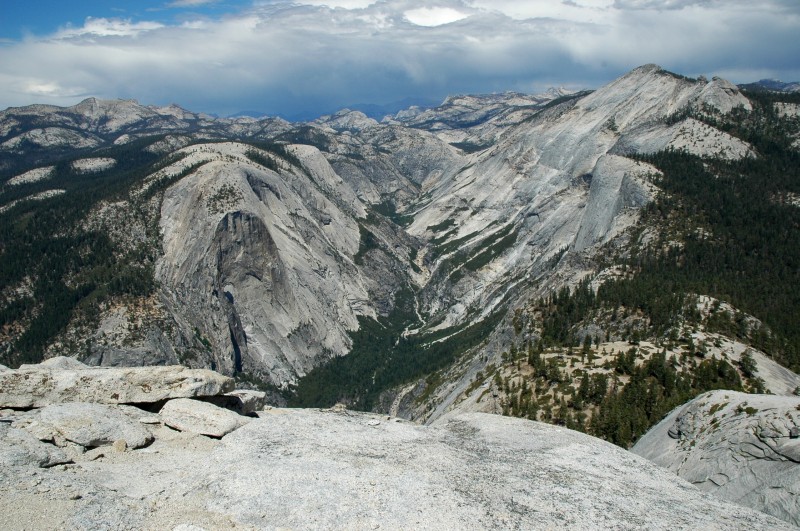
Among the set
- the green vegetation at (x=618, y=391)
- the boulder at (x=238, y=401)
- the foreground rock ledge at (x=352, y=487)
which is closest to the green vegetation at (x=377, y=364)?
the green vegetation at (x=618, y=391)

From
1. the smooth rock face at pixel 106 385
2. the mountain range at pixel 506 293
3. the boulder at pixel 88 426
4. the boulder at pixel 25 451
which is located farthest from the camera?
the mountain range at pixel 506 293

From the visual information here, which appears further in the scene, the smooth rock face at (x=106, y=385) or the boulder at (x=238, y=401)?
the boulder at (x=238, y=401)

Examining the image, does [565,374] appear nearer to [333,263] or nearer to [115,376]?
[115,376]

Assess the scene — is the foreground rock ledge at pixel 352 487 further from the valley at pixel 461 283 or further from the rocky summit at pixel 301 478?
the valley at pixel 461 283

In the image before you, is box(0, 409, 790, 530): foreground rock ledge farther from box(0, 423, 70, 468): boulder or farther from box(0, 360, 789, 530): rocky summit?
box(0, 423, 70, 468): boulder

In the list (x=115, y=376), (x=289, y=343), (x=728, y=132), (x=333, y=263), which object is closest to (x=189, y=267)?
(x=289, y=343)

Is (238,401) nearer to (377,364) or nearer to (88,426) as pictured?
(88,426)
